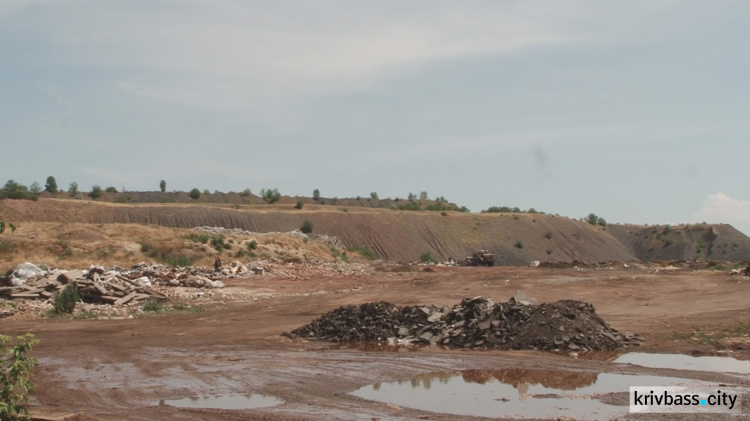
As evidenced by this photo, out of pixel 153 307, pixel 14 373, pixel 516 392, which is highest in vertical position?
Result: pixel 14 373

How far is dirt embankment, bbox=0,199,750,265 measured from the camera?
79938 millimetres

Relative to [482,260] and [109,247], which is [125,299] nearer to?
[109,247]

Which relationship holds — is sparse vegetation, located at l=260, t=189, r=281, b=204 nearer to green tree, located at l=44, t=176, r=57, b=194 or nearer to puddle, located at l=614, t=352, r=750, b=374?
green tree, located at l=44, t=176, r=57, b=194

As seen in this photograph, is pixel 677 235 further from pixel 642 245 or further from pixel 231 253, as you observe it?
pixel 231 253

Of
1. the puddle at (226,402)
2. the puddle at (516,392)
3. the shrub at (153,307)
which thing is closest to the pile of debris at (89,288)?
the shrub at (153,307)

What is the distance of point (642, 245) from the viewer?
321ft

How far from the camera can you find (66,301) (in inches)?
1000

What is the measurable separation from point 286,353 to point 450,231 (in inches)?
3005

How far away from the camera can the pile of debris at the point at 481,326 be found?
17203mm

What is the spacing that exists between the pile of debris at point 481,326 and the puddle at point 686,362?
1237mm

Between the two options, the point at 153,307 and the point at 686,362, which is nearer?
the point at 686,362

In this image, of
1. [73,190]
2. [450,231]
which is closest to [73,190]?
[73,190]

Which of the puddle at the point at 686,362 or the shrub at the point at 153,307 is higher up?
the puddle at the point at 686,362

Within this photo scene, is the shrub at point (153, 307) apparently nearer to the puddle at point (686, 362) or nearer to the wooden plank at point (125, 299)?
Answer: the wooden plank at point (125, 299)
